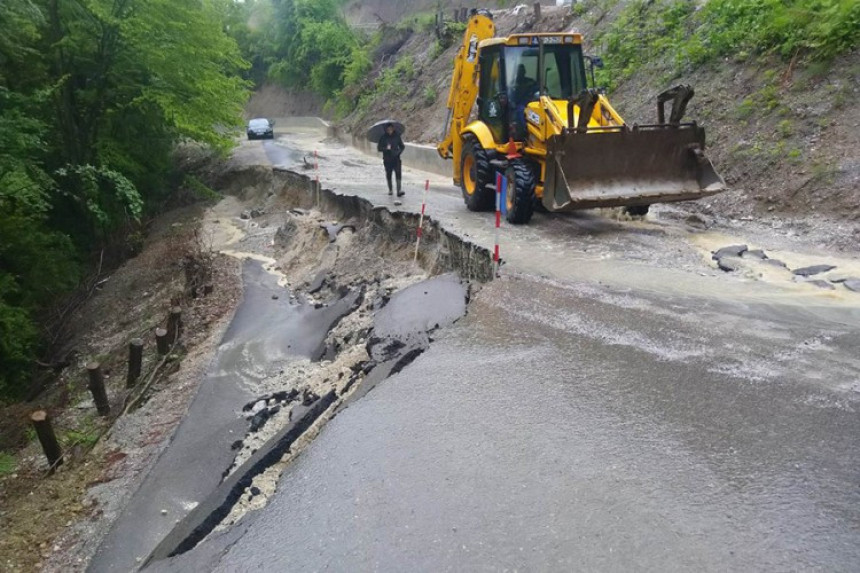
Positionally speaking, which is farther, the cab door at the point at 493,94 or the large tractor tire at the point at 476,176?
the large tractor tire at the point at 476,176

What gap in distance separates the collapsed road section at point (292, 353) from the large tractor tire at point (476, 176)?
4.16 feet

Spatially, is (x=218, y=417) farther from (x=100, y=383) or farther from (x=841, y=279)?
(x=841, y=279)

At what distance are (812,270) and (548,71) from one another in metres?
5.58

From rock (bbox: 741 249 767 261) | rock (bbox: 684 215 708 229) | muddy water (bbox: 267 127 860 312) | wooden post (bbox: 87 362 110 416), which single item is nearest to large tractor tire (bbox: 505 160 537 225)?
muddy water (bbox: 267 127 860 312)

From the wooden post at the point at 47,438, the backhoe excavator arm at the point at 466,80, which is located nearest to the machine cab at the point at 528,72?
the backhoe excavator arm at the point at 466,80

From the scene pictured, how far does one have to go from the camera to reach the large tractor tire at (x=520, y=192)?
10.5 m

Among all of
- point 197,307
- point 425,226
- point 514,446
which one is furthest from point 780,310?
point 197,307

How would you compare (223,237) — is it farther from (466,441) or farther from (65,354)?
(466,441)

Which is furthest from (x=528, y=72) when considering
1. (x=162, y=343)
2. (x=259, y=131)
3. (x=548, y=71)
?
(x=259, y=131)

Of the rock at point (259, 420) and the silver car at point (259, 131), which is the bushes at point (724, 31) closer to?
the rock at point (259, 420)

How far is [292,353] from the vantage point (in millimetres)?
10531

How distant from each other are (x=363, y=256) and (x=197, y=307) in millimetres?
3720

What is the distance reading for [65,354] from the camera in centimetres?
1351

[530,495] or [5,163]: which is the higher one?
[5,163]
